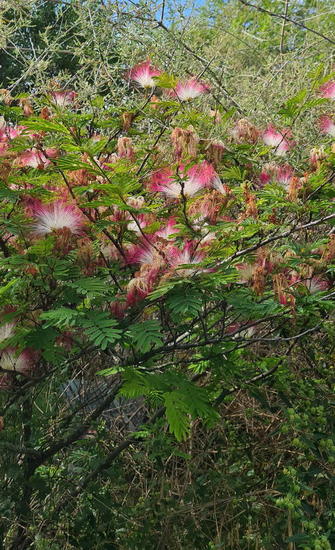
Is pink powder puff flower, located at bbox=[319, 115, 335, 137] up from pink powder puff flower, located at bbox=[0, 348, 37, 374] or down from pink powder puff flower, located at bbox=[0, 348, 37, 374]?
up

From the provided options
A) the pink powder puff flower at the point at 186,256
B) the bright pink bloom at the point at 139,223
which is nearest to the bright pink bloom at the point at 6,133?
the bright pink bloom at the point at 139,223

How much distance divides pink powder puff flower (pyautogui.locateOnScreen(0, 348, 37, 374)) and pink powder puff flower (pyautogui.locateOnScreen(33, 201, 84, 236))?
1.34 ft

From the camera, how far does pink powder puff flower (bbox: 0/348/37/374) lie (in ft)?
6.89

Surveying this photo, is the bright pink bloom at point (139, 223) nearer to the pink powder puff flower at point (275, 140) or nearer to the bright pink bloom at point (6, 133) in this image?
the bright pink bloom at point (6, 133)

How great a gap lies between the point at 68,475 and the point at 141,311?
137cm

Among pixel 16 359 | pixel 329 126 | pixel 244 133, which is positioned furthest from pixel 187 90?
pixel 16 359

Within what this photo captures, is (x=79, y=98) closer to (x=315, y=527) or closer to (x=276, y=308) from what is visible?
(x=276, y=308)

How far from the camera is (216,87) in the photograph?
380 cm

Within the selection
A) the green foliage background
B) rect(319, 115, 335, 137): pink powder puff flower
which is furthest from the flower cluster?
rect(319, 115, 335, 137): pink powder puff flower

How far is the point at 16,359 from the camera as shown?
210 centimetres

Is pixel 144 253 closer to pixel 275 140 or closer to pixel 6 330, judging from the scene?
pixel 6 330

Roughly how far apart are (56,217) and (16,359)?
19.4 inches

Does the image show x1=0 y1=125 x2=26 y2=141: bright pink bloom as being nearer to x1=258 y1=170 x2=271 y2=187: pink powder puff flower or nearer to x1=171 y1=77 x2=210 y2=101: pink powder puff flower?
x1=171 y1=77 x2=210 y2=101: pink powder puff flower

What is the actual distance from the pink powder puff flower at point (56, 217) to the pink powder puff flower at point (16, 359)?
1.34ft
